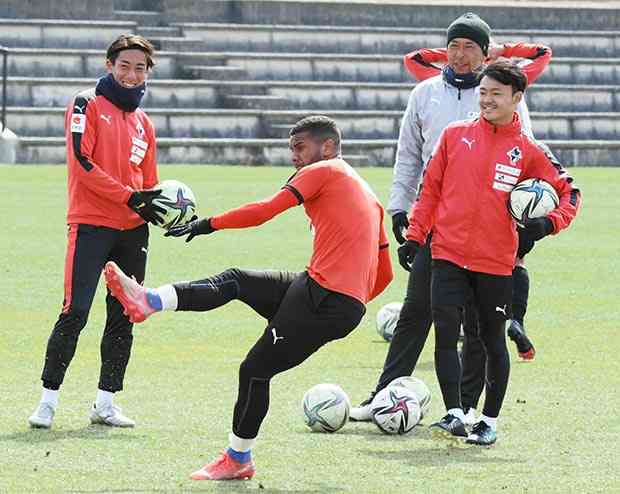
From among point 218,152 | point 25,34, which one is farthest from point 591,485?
point 25,34

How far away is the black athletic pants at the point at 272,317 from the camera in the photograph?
752 cm

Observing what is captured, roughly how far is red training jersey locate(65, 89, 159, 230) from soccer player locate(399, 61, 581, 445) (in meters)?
1.50

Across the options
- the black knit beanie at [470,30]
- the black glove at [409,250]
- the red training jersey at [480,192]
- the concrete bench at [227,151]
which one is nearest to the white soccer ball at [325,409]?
the black glove at [409,250]

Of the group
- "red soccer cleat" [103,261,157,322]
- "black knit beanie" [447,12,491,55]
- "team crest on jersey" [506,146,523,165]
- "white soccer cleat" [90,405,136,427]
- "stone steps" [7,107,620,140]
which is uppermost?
"black knit beanie" [447,12,491,55]

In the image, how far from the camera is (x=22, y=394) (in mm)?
9609

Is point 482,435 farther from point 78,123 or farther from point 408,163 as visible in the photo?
point 78,123

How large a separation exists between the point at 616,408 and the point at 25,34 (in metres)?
22.0

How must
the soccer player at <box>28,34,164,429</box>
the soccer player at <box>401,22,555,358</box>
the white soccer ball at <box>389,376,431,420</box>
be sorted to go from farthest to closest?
1. the soccer player at <box>401,22,555,358</box>
2. the white soccer ball at <box>389,376,431,420</box>
3. the soccer player at <box>28,34,164,429</box>

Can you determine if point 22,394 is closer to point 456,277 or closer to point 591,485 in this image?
point 456,277

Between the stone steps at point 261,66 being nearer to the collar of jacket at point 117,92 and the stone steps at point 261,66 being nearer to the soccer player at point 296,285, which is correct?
the collar of jacket at point 117,92

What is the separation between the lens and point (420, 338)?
927 centimetres

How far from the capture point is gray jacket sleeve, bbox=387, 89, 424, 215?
9688 mm

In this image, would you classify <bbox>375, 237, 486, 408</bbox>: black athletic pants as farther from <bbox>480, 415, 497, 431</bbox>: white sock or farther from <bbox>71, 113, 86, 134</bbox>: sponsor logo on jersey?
<bbox>71, 113, 86, 134</bbox>: sponsor logo on jersey

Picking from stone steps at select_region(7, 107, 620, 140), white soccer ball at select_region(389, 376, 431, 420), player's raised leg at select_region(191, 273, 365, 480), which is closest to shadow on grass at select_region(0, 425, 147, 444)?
player's raised leg at select_region(191, 273, 365, 480)
